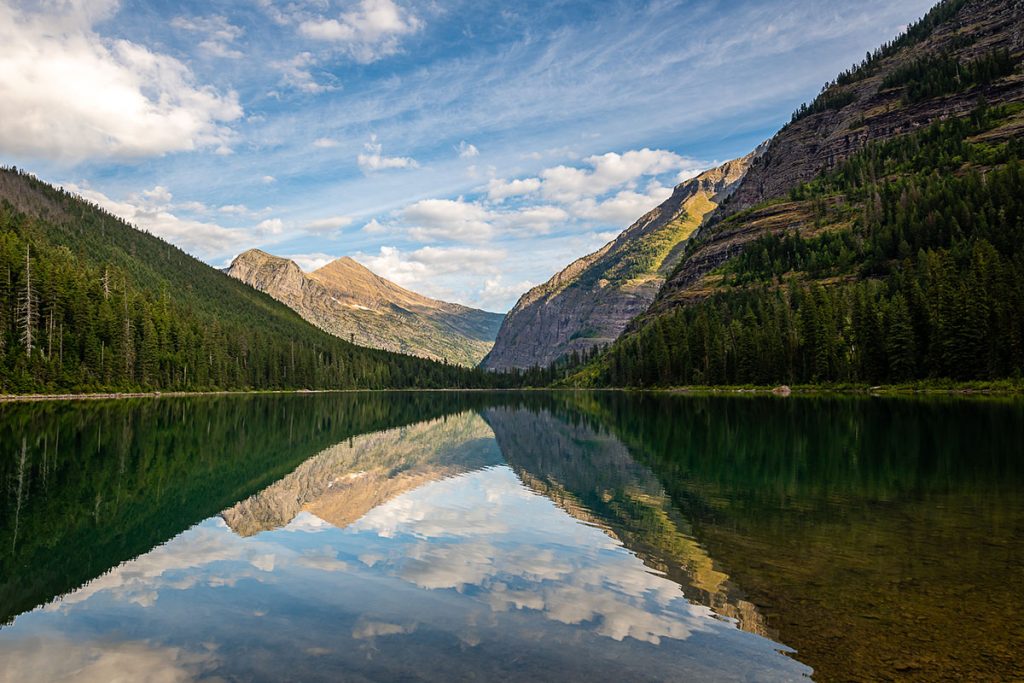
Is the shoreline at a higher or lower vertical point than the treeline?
lower

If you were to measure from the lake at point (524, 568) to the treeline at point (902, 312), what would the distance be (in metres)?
65.3

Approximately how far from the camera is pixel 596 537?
22531mm

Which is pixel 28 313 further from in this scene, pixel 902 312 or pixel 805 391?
pixel 902 312

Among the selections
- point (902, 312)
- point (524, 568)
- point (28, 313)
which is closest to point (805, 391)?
point (902, 312)

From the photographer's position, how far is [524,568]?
18.8 meters

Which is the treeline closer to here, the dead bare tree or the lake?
the lake

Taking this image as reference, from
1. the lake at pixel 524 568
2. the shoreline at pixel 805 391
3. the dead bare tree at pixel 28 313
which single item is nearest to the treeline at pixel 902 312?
the shoreline at pixel 805 391

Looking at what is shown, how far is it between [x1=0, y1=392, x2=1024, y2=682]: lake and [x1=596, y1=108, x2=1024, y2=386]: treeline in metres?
65.3

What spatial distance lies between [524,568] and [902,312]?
4339 inches

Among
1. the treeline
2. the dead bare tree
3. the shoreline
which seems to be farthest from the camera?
the dead bare tree

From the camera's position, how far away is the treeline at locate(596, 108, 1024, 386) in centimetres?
9375

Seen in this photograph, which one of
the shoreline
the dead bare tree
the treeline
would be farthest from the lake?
the dead bare tree

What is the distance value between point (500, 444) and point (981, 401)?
62.6 metres

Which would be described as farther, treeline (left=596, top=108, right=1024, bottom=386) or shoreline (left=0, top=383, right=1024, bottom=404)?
treeline (left=596, top=108, right=1024, bottom=386)
